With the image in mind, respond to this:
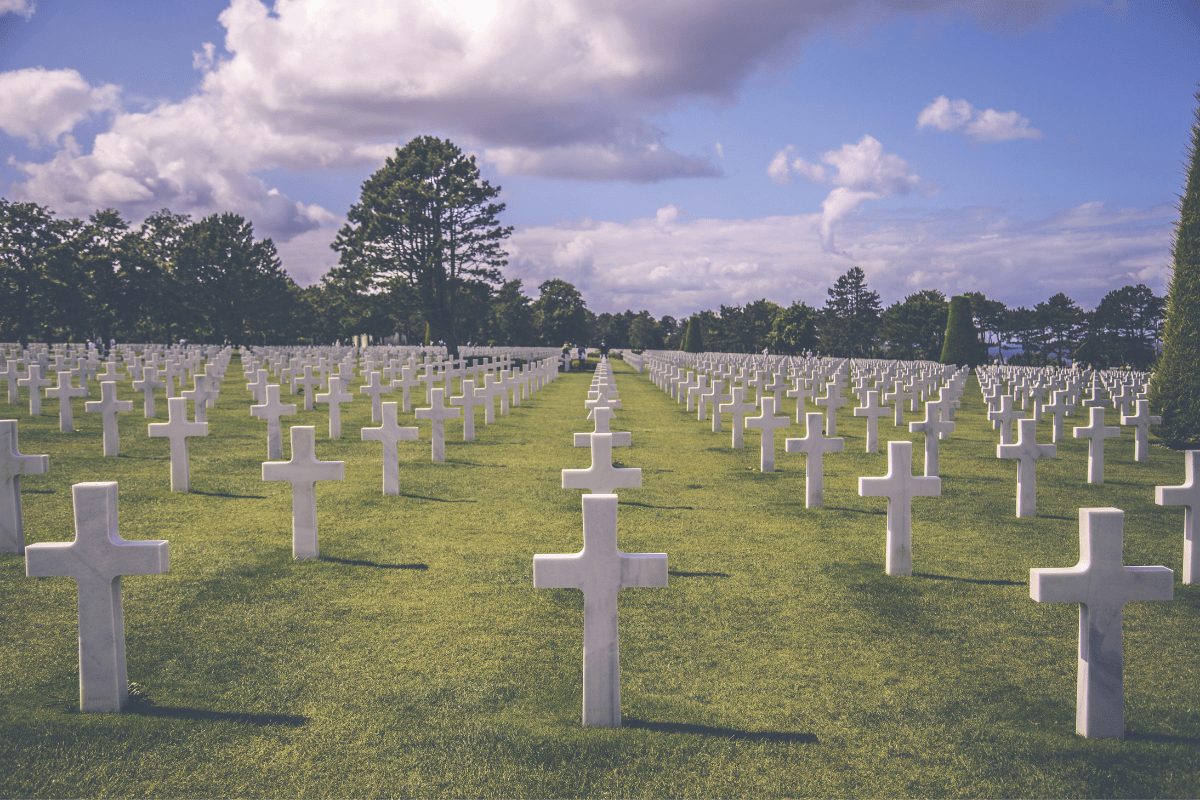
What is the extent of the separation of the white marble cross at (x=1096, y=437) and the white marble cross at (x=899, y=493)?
18.2 ft

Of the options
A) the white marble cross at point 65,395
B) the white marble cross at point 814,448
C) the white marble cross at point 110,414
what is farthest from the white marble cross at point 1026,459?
the white marble cross at point 65,395

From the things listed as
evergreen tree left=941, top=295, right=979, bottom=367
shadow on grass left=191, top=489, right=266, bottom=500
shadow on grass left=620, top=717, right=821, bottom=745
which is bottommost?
shadow on grass left=620, top=717, right=821, bottom=745

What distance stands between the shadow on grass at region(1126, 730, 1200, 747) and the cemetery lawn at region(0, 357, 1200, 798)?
0.5 inches

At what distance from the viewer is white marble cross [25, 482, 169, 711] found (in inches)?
132

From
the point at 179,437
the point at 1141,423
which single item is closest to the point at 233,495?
the point at 179,437

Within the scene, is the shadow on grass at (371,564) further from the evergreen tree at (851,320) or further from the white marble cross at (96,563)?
the evergreen tree at (851,320)

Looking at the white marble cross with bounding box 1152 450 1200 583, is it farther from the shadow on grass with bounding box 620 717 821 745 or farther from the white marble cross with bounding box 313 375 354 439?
the white marble cross with bounding box 313 375 354 439

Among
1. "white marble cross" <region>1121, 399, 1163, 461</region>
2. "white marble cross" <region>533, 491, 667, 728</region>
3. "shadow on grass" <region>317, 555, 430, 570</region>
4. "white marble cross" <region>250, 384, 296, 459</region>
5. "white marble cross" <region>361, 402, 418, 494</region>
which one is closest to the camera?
"white marble cross" <region>533, 491, 667, 728</region>

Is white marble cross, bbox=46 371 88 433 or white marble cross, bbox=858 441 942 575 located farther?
white marble cross, bbox=46 371 88 433

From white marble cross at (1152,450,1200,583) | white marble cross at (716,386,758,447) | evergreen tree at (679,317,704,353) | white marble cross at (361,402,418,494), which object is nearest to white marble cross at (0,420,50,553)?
white marble cross at (361,402,418,494)

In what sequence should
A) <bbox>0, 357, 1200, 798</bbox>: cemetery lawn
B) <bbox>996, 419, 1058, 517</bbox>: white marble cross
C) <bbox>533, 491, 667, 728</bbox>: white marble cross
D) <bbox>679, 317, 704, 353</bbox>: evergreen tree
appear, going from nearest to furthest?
<bbox>0, 357, 1200, 798</bbox>: cemetery lawn, <bbox>533, 491, 667, 728</bbox>: white marble cross, <bbox>996, 419, 1058, 517</bbox>: white marble cross, <bbox>679, 317, 704, 353</bbox>: evergreen tree

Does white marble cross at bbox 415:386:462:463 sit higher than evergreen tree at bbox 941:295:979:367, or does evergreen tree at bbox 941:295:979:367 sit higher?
evergreen tree at bbox 941:295:979:367

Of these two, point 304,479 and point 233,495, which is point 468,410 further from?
point 304,479

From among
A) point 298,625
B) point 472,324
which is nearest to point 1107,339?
point 472,324
